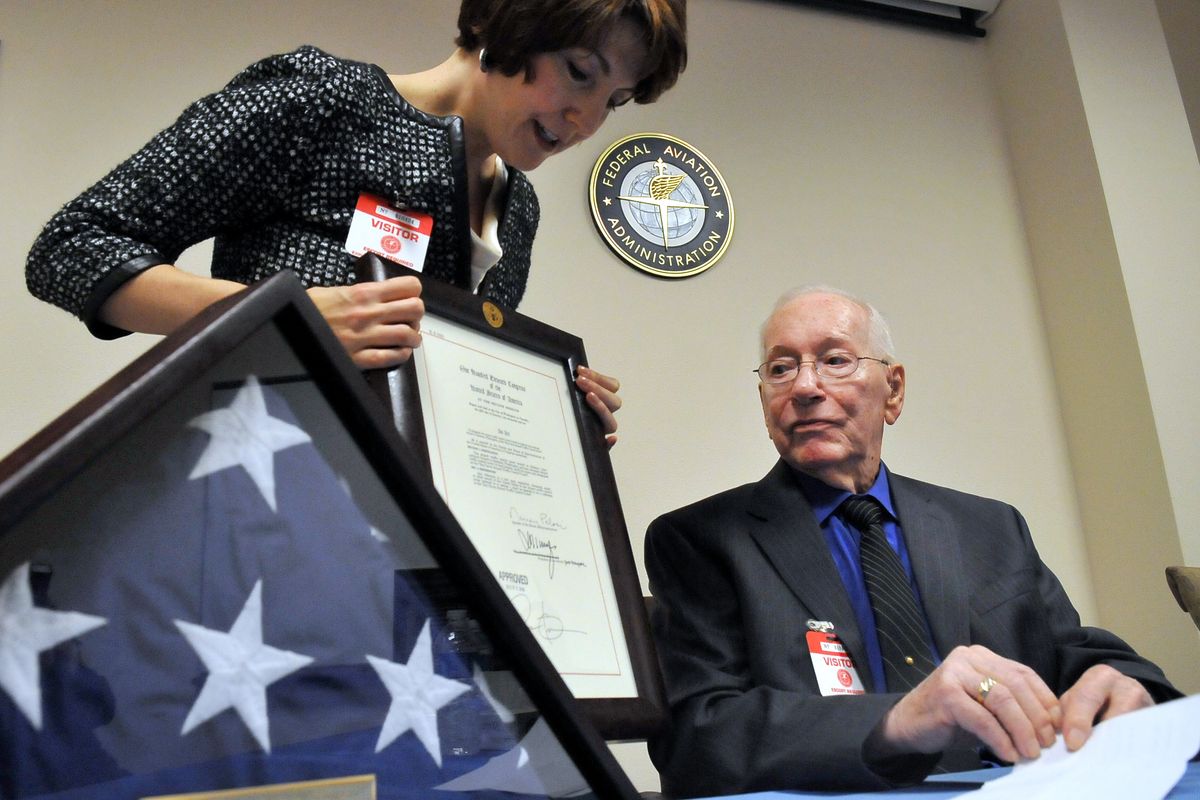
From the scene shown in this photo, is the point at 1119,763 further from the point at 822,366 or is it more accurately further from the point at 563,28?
the point at 822,366

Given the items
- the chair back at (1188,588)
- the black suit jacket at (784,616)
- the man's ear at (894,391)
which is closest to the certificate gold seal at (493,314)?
the black suit jacket at (784,616)

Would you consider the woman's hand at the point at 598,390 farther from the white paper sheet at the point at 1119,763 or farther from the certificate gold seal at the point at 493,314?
the white paper sheet at the point at 1119,763

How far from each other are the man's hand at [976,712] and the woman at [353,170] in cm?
53

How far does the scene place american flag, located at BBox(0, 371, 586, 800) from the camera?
1.42 ft

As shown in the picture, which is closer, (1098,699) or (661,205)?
(1098,699)

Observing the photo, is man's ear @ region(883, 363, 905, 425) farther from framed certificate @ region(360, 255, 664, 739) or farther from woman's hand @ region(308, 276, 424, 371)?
woman's hand @ region(308, 276, 424, 371)

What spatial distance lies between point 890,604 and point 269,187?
1.13m

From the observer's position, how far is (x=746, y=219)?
3693 mm

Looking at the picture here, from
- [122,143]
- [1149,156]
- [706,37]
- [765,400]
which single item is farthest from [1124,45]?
[122,143]

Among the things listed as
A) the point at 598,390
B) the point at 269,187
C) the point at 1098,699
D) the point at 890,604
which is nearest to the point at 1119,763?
the point at 1098,699

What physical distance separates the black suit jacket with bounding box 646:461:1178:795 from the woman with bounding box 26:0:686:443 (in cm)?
39

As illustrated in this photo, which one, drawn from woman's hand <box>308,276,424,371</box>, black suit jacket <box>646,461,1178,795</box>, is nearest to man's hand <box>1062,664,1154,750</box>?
black suit jacket <box>646,461,1178,795</box>

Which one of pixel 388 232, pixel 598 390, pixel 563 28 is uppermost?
pixel 563 28

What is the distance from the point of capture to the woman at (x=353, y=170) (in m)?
1.18
